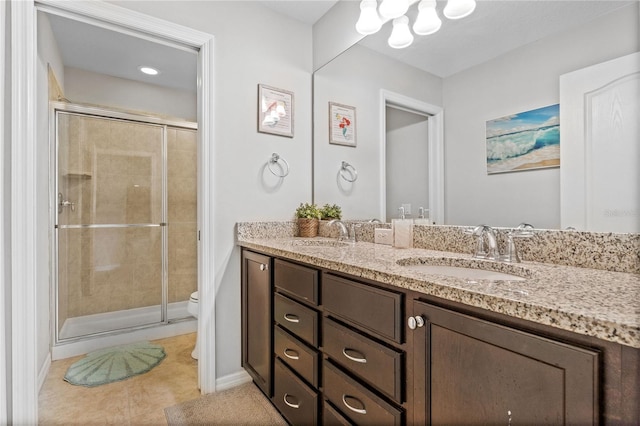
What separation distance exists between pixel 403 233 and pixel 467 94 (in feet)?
2.22

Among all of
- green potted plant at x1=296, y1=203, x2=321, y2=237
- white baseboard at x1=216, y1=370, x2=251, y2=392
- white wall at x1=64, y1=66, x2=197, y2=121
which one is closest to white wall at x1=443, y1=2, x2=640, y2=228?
green potted plant at x1=296, y1=203, x2=321, y2=237

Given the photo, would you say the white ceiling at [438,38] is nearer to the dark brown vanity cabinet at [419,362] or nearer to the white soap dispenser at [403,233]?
the white soap dispenser at [403,233]

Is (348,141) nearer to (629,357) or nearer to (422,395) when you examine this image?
(422,395)

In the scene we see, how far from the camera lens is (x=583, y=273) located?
902 millimetres

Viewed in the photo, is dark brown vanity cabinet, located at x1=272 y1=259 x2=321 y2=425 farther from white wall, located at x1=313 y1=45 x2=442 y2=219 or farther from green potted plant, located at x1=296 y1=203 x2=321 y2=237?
white wall, located at x1=313 y1=45 x2=442 y2=219

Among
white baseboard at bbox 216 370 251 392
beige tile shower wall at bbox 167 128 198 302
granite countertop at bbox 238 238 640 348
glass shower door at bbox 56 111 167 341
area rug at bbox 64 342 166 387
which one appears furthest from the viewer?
beige tile shower wall at bbox 167 128 198 302

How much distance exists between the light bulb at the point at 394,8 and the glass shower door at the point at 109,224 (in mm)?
2435

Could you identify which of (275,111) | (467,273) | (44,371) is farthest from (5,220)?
(467,273)

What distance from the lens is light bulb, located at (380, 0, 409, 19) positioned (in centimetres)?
161

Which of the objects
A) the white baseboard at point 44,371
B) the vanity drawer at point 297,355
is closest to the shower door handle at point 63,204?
the white baseboard at point 44,371

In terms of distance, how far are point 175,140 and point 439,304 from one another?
10.4 feet

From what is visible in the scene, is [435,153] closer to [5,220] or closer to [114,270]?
[5,220]

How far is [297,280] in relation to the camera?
1.35 metres

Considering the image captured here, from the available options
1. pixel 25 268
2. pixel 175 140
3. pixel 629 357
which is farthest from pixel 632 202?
pixel 175 140
